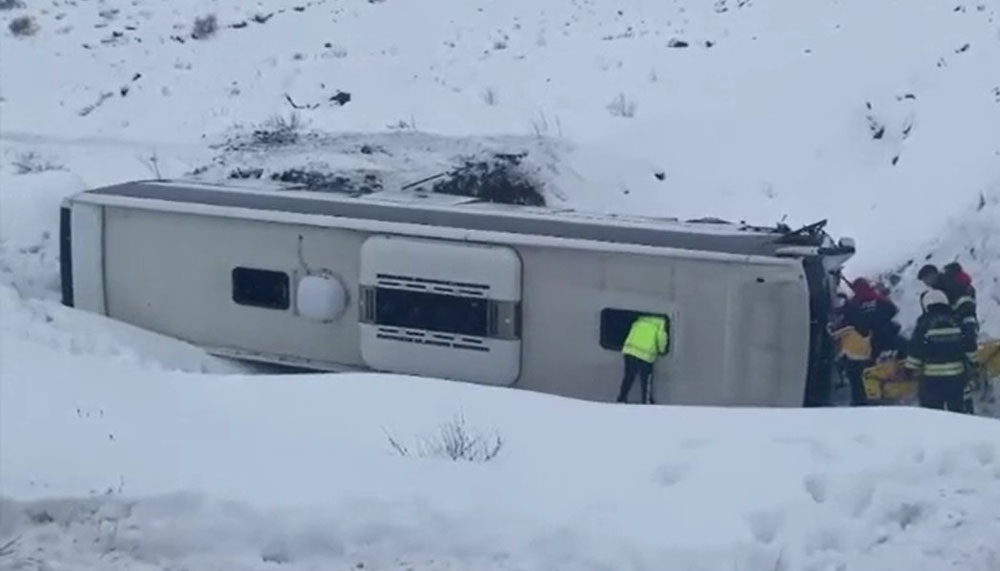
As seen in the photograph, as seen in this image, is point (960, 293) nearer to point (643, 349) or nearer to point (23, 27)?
point (643, 349)

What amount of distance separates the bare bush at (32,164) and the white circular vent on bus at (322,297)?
6.53m

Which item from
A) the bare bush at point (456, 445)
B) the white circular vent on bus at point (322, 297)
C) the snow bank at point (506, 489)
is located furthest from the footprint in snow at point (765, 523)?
the white circular vent on bus at point (322, 297)

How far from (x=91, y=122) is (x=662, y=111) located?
7.99m

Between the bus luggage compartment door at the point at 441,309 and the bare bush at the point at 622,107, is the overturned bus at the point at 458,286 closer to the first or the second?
the bus luggage compartment door at the point at 441,309

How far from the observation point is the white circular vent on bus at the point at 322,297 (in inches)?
527

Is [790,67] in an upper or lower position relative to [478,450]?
upper

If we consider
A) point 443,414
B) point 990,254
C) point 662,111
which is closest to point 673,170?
point 662,111

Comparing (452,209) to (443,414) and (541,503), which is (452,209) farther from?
(541,503)

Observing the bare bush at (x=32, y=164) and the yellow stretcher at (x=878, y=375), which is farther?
the bare bush at (x=32, y=164)

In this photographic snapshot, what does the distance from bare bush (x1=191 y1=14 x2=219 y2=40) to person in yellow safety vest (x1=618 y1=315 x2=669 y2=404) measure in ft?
51.1

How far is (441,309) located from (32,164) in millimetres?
8444

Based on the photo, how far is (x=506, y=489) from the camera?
678 centimetres

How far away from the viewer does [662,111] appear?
19.4 meters

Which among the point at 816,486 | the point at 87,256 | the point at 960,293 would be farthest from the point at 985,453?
the point at 87,256
